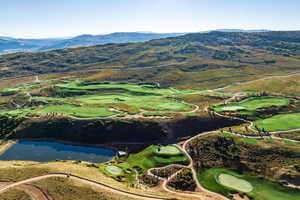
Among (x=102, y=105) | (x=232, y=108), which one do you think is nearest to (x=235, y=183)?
(x=232, y=108)

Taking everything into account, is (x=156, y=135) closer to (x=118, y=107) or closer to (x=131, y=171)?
(x=131, y=171)

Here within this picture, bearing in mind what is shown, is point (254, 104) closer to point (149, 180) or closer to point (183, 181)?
point (183, 181)

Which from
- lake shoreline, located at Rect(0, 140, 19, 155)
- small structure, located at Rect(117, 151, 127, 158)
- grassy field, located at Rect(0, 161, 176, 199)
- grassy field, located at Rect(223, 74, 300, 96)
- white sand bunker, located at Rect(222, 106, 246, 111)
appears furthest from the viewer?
grassy field, located at Rect(223, 74, 300, 96)

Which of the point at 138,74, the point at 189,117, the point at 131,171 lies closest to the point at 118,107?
the point at 189,117

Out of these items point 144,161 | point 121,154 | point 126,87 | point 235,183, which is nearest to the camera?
point 235,183

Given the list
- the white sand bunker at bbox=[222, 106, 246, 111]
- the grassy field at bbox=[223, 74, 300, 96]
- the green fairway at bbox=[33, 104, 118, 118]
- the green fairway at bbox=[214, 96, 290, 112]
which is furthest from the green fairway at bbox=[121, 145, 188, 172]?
the grassy field at bbox=[223, 74, 300, 96]

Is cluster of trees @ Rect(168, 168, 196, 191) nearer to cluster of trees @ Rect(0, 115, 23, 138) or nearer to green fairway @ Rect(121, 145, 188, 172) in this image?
green fairway @ Rect(121, 145, 188, 172)
